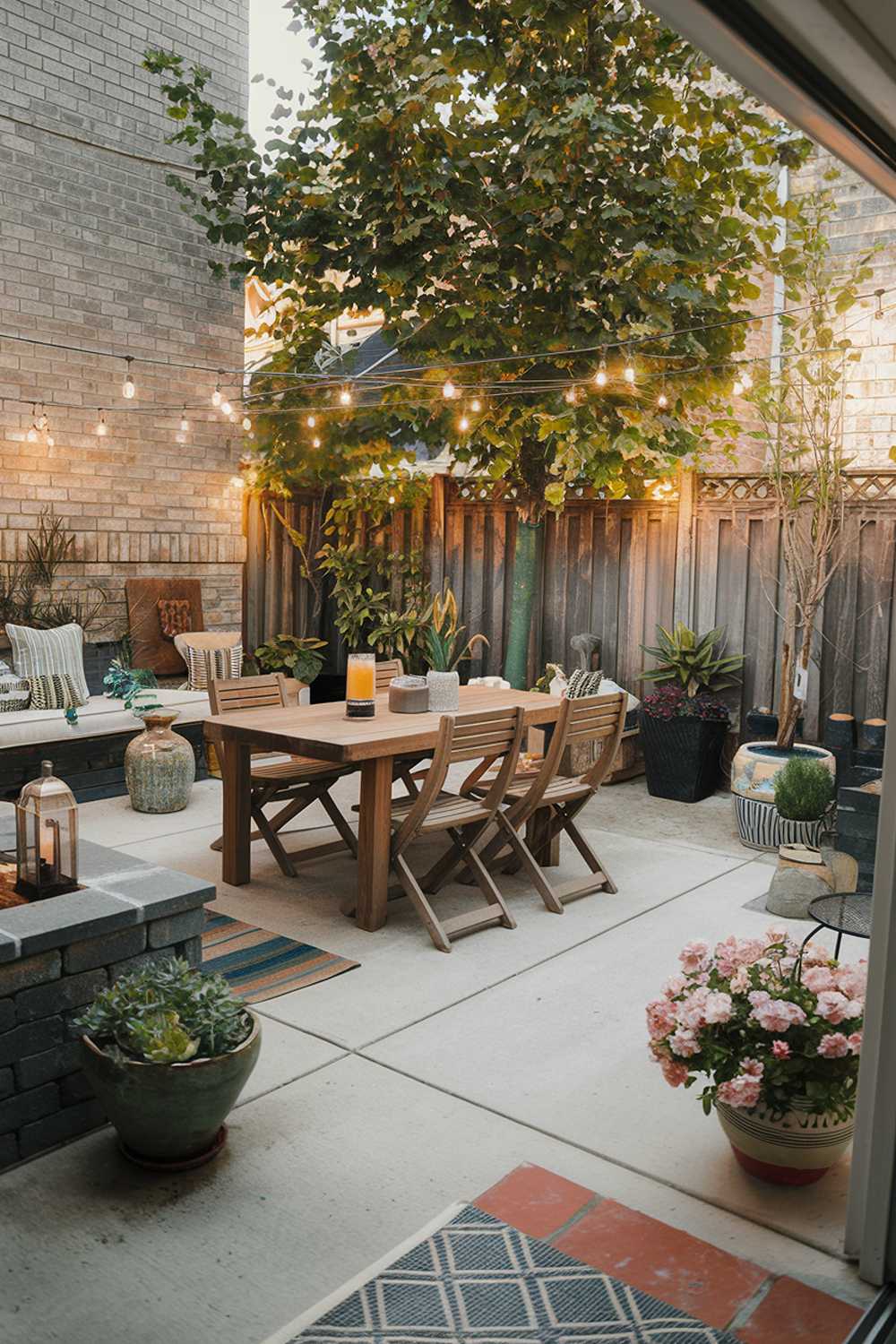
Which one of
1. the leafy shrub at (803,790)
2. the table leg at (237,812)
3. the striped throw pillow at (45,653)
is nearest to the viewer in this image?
the table leg at (237,812)

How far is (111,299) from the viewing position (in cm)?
791

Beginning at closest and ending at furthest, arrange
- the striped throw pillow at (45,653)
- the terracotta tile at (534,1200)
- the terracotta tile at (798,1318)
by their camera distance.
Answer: the terracotta tile at (798,1318) < the terracotta tile at (534,1200) < the striped throw pillow at (45,653)

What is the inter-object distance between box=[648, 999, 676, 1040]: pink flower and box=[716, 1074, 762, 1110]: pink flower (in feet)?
0.65

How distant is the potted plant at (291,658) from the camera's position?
28.2 feet

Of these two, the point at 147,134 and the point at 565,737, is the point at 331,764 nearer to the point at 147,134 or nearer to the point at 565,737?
the point at 565,737

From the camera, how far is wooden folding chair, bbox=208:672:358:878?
506 centimetres

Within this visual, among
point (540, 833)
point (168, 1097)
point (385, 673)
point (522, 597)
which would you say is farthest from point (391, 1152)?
point (522, 597)

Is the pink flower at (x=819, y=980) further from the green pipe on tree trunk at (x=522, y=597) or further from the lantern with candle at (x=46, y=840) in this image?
the green pipe on tree trunk at (x=522, y=597)

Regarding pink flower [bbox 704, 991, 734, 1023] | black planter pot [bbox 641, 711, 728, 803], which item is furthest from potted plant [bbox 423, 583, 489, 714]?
pink flower [bbox 704, 991, 734, 1023]

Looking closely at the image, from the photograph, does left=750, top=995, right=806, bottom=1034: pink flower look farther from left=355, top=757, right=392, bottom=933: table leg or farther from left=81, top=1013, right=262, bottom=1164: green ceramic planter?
left=355, top=757, right=392, bottom=933: table leg

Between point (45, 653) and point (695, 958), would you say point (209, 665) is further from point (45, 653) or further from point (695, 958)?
point (695, 958)

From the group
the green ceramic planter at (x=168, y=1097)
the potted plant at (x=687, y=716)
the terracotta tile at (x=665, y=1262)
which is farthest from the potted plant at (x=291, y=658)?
the terracotta tile at (x=665, y=1262)

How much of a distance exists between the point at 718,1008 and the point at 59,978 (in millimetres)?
1628

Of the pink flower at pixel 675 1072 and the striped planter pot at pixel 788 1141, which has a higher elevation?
the pink flower at pixel 675 1072
